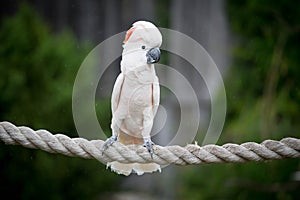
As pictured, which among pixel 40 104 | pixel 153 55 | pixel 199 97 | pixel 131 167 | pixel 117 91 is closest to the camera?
pixel 153 55

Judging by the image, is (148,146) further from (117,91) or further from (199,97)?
(199,97)

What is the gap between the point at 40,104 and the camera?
2855mm

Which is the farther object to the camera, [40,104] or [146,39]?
[40,104]

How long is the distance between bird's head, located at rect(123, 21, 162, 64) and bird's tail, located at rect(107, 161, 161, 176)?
0.29 meters

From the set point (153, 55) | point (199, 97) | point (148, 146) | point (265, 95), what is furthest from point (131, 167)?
point (199, 97)

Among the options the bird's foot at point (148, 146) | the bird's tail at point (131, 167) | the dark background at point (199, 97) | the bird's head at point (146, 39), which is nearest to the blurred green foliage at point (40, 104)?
the dark background at point (199, 97)

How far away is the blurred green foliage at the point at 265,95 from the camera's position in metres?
2.34

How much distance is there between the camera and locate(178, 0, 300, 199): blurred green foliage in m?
2.34

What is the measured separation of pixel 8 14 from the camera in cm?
359

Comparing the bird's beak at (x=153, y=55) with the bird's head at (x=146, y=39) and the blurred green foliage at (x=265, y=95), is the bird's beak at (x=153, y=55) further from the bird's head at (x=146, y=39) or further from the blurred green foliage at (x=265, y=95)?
the blurred green foliage at (x=265, y=95)

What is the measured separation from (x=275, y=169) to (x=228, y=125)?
18.1 inches

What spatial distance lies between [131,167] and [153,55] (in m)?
0.32

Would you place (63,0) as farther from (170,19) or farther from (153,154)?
(153,154)

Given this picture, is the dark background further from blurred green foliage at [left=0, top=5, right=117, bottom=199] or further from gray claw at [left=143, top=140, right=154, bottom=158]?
gray claw at [left=143, top=140, right=154, bottom=158]
